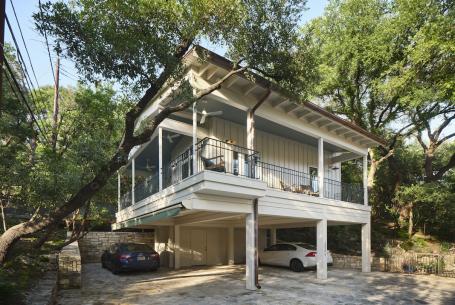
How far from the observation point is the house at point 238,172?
441 inches

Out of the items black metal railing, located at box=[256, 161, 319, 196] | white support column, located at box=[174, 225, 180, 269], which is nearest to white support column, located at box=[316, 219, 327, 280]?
black metal railing, located at box=[256, 161, 319, 196]

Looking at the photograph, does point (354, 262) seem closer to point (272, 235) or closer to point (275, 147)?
point (272, 235)

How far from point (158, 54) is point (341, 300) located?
8.62m

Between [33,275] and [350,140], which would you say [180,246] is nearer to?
[33,275]

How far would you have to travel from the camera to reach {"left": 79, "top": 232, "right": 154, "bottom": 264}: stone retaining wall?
20078mm

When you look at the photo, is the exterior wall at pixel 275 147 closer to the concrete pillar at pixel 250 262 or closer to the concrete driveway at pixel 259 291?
the concrete pillar at pixel 250 262

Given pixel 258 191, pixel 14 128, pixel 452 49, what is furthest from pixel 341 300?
pixel 452 49

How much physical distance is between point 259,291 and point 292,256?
5.78 metres

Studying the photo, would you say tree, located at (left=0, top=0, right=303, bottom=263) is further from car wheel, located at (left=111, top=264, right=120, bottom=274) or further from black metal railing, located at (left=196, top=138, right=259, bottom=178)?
car wheel, located at (left=111, top=264, right=120, bottom=274)

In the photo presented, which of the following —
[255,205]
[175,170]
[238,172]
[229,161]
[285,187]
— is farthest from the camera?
[285,187]

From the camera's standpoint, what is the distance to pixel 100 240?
20.7 meters

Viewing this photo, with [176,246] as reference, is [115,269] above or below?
below

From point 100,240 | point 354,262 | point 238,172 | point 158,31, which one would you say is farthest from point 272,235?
point 158,31

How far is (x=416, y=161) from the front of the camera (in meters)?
27.3
